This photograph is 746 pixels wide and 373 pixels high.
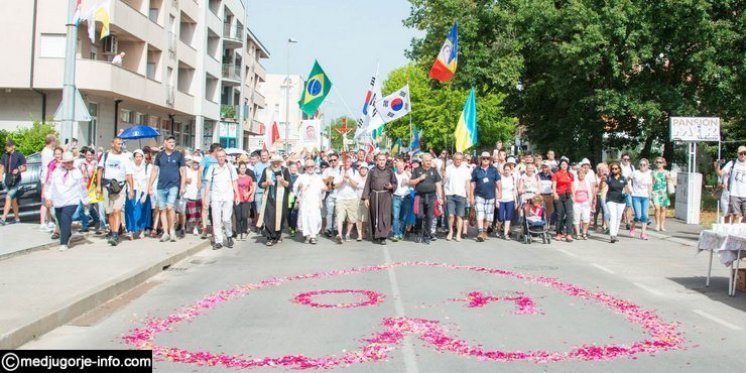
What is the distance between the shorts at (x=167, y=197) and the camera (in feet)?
46.9

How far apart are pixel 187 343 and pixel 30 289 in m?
3.02

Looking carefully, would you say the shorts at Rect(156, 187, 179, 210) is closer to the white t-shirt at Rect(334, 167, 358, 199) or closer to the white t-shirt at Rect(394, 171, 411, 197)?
the white t-shirt at Rect(334, 167, 358, 199)

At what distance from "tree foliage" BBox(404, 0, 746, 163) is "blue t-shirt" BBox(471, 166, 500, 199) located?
9577 mm

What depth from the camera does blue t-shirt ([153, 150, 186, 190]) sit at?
563 inches

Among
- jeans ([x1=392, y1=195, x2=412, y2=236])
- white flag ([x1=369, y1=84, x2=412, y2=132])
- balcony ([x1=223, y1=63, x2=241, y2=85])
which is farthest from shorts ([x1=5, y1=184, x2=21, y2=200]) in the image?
balcony ([x1=223, y1=63, x2=241, y2=85])

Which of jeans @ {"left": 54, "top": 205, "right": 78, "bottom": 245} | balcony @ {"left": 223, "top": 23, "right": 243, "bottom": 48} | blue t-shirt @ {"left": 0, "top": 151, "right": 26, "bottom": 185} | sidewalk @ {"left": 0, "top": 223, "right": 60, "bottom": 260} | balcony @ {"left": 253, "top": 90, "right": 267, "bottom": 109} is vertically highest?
balcony @ {"left": 223, "top": 23, "right": 243, "bottom": 48}

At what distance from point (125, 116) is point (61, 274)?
28.5 m

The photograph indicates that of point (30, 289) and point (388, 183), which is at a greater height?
point (388, 183)

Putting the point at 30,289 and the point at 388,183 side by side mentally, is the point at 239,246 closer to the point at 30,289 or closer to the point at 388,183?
the point at 388,183

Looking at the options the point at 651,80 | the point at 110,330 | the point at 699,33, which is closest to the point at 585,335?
the point at 110,330

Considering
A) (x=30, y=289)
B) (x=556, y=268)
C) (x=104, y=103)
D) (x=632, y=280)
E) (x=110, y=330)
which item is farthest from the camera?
(x=104, y=103)

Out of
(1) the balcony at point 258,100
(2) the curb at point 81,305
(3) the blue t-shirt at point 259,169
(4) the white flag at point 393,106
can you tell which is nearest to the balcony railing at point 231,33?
(1) the balcony at point 258,100

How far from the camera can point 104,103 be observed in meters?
34.0

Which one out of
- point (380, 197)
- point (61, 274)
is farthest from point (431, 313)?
point (380, 197)
